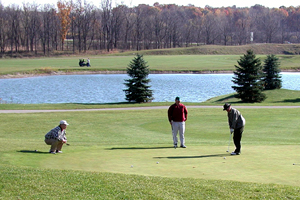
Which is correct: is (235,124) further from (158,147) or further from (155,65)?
(155,65)

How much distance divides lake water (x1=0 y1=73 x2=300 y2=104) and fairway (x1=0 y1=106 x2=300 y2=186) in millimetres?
20686

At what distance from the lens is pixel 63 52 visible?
410ft

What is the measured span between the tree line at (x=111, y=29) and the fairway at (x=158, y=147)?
10198cm

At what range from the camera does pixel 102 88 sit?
193ft

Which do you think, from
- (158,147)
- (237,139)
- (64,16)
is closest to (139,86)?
(158,147)

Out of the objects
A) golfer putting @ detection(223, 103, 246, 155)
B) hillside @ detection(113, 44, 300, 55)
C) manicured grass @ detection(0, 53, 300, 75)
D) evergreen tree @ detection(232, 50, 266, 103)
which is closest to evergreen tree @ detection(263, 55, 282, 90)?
evergreen tree @ detection(232, 50, 266, 103)

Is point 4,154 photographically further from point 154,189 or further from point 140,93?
point 140,93

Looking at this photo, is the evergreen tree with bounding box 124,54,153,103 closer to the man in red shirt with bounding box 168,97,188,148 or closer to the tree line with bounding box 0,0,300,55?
the man in red shirt with bounding box 168,97,188,148

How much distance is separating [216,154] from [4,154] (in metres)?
7.63

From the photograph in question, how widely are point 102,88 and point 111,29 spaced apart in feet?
276

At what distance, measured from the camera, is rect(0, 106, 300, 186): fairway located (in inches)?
454

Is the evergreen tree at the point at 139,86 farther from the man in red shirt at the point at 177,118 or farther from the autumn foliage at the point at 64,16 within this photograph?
the autumn foliage at the point at 64,16

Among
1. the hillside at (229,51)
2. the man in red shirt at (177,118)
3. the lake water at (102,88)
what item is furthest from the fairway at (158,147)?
the hillside at (229,51)

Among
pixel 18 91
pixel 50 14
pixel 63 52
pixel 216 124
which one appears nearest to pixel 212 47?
pixel 63 52
